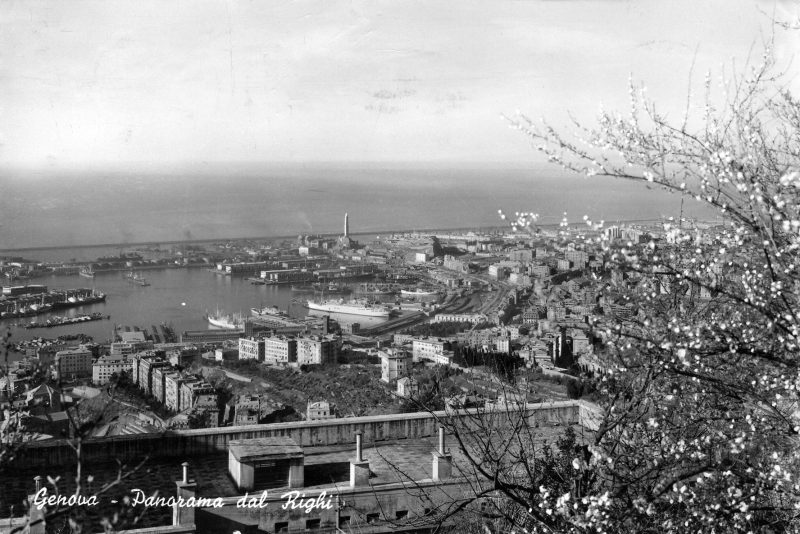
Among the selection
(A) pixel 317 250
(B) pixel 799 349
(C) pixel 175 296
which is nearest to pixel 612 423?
(B) pixel 799 349

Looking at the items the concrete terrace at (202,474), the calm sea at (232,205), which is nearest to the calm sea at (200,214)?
the calm sea at (232,205)

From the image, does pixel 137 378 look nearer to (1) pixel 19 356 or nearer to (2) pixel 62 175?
(1) pixel 19 356

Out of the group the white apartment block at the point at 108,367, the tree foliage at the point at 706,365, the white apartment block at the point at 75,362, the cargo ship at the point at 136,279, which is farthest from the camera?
the cargo ship at the point at 136,279

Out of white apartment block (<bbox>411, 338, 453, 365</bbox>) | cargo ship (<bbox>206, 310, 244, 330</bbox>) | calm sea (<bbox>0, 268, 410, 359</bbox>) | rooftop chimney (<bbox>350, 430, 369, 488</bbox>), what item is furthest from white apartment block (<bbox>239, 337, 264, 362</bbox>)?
rooftop chimney (<bbox>350, 430, 369, 488</bbox>)

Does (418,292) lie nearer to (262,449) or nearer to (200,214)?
(200,214)

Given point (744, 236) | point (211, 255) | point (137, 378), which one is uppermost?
point (744, 236)

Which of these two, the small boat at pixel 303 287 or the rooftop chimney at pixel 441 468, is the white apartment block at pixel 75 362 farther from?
the rooftop chimney at pixel 441 468

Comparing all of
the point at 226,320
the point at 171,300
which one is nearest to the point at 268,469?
the point at 226,320
